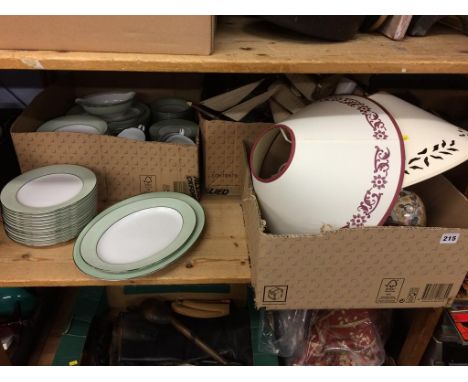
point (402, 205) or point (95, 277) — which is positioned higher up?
point (402, 205)

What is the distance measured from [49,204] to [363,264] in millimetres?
707

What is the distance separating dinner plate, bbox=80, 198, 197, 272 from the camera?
35.4 inches

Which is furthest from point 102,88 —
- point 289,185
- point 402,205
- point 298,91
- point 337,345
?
point 337,345

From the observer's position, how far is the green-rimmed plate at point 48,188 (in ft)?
2.96

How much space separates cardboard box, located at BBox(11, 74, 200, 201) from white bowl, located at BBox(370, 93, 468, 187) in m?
0.48

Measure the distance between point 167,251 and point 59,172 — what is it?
35cm

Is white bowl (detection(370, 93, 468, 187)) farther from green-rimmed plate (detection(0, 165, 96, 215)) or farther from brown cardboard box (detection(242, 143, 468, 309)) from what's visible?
green-rimmed plate (detection(0, 165, 96, 215))

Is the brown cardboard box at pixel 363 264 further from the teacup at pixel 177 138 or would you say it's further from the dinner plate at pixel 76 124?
the dinner plate at pixel 76 124

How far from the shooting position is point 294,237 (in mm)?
745

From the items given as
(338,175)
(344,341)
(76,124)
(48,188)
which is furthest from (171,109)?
(344,341)

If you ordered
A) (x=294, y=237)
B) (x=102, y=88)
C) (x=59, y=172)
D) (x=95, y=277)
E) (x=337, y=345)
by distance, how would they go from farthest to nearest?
(x=102, y=88) < (x=337, y=345) < (x=59, y=172) < (x=95, y=277) < (x=294, y=237)

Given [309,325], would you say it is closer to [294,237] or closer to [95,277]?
[294,237]

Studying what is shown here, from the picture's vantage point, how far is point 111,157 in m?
1.00

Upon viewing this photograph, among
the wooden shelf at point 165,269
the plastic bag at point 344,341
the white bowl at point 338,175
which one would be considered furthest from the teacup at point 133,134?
the plastic bag at point 344,341
